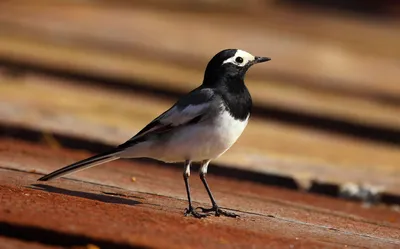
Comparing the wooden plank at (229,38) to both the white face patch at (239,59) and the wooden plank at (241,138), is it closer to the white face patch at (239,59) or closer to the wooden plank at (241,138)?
the wooden plank at (241,138)

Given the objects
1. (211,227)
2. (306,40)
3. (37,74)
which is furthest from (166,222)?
(306,40)

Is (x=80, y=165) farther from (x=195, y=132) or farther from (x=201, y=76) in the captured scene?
(x=201, y=76)

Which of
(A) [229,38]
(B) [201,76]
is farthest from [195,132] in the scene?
(A) [229,38]

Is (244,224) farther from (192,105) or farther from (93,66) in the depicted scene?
(93,66)

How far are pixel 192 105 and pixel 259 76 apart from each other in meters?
7.46

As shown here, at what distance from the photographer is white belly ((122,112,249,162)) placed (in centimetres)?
638

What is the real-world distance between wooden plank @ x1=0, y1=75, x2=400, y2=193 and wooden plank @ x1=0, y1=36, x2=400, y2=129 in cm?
38

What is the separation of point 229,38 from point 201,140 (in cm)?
1042

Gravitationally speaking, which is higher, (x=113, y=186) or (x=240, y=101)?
(x=240, y=101)

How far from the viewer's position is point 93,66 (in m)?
13.1

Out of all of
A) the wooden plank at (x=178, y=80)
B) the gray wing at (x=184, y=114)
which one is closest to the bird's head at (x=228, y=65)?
the gray wing at (x=184, y=114)

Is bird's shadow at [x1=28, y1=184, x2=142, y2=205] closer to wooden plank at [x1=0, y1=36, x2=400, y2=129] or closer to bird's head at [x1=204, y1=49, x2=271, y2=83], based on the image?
bird's head at [x1=204, y1=49, x2=271, y2=83]

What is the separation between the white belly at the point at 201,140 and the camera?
6.38m

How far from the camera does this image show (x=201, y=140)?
639cm
